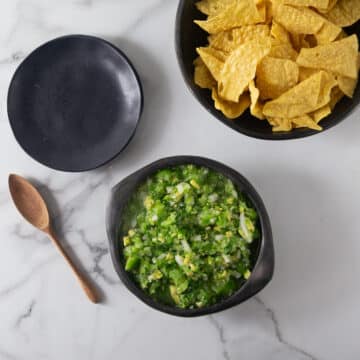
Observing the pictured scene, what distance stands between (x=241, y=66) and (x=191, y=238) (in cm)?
39

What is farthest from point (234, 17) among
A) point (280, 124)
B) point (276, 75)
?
point (280, 124)

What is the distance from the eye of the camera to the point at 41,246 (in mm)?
1729

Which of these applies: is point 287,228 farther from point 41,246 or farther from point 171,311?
point 41,246

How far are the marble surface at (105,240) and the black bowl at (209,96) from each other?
123 millimetres

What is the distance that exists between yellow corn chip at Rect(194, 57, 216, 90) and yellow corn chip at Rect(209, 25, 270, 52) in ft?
0.19

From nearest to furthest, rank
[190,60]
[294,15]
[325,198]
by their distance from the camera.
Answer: [294,15] → [190,60] → [325,198]

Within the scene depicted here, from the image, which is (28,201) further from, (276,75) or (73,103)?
(276,75)

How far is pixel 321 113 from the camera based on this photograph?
148cm

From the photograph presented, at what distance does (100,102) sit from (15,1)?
1.14 ft

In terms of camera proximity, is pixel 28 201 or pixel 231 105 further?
pixel 28 201

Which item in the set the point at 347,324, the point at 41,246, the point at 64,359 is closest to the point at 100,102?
the point at 41,246

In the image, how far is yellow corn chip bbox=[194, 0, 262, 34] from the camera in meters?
1.45

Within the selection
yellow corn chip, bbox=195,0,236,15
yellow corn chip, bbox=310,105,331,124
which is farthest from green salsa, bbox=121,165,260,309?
yellow corn chip, bbox=195,0,236,15

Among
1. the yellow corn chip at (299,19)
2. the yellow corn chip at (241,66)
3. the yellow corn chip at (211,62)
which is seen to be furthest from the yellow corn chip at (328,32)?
the yellow corn chip at (211,62)
